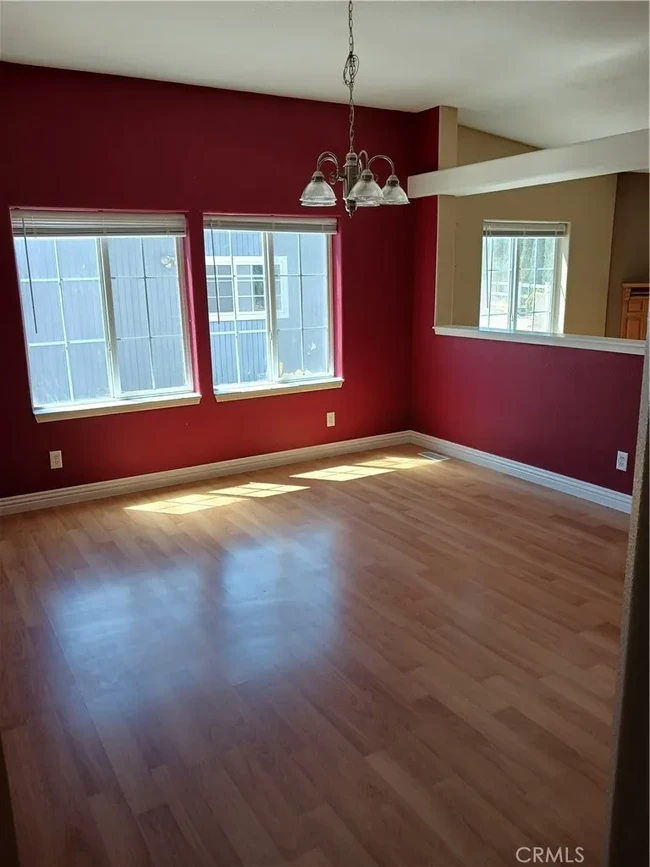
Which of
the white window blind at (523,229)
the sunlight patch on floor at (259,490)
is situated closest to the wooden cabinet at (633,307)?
the white window blind at (523,229)

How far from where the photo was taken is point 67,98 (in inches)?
158

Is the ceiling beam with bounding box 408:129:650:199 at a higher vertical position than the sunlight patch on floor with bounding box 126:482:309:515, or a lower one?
higher

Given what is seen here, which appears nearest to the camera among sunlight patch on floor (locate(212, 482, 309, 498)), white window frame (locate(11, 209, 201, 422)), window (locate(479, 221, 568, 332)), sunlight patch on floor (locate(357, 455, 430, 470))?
white window frame (locate(11, 209, 201, 422))

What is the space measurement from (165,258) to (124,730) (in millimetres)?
3241

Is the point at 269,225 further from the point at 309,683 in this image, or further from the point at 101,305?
the point at 309,683

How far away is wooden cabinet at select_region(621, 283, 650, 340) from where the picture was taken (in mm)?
7141

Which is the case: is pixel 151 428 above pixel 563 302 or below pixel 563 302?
below

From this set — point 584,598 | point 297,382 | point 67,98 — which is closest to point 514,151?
point 297,382

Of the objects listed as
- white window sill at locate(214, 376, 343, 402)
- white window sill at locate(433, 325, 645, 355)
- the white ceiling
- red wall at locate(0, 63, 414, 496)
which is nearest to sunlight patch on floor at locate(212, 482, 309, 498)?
red wall at locate(0, 63, 414, 496)

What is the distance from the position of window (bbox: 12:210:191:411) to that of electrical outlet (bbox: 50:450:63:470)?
0.31 meters

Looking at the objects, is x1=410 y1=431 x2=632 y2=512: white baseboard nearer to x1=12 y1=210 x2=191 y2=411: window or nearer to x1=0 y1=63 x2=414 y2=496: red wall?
x1=0 y1=63 x2=414 y2=496: red wall

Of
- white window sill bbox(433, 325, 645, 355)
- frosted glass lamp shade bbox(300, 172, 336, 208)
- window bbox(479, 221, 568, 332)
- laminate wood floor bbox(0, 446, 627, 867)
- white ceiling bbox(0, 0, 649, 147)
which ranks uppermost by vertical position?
white ceiling bbox(0, 0, 649, 147)

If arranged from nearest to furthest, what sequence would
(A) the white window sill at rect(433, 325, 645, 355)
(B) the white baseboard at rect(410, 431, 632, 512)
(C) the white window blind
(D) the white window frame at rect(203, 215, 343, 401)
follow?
(A) the white window sill at rect(433, 325, 645, 355), (B) the white baseboard at rect(410, 431, 632, 512), (D) the white window frame at rect(203, 215, 343, 401), (C) the white window blind

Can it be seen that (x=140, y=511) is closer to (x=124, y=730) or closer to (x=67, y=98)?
(x=124, y=730)
